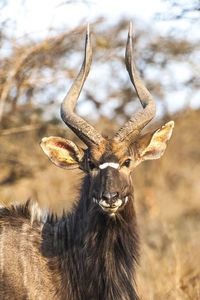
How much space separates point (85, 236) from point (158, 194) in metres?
11.2

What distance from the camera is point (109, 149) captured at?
16.4 feet

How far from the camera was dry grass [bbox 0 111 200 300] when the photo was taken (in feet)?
21.5

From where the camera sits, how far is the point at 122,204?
481 cm

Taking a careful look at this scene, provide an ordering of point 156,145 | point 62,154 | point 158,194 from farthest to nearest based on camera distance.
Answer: point 158,194 < point 156,145 < point 62,154

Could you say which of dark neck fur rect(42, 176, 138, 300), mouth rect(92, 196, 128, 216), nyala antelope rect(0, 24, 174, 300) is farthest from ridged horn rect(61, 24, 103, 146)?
mouth rect(92, 196, 128, 216)

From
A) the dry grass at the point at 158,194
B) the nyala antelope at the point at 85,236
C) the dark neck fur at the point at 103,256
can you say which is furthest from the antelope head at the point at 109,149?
the dry grass at the point at 158,194

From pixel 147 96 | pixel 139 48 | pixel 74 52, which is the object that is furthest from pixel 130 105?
pixel 147 96

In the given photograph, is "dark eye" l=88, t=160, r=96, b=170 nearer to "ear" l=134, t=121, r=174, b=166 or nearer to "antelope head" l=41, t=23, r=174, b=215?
"antelope head" l=41, t=23, r=174, b=215

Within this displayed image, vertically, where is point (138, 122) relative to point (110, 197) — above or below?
above

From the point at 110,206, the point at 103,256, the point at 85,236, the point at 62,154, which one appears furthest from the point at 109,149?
the point at 103,256

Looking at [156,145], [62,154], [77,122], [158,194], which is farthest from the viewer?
[158,194]

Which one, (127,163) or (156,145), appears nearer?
(127,163)

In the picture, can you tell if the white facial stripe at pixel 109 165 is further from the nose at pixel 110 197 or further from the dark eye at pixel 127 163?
the nose at pixel 110 197

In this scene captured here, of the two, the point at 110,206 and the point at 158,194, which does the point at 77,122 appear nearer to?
the point at 110,206
